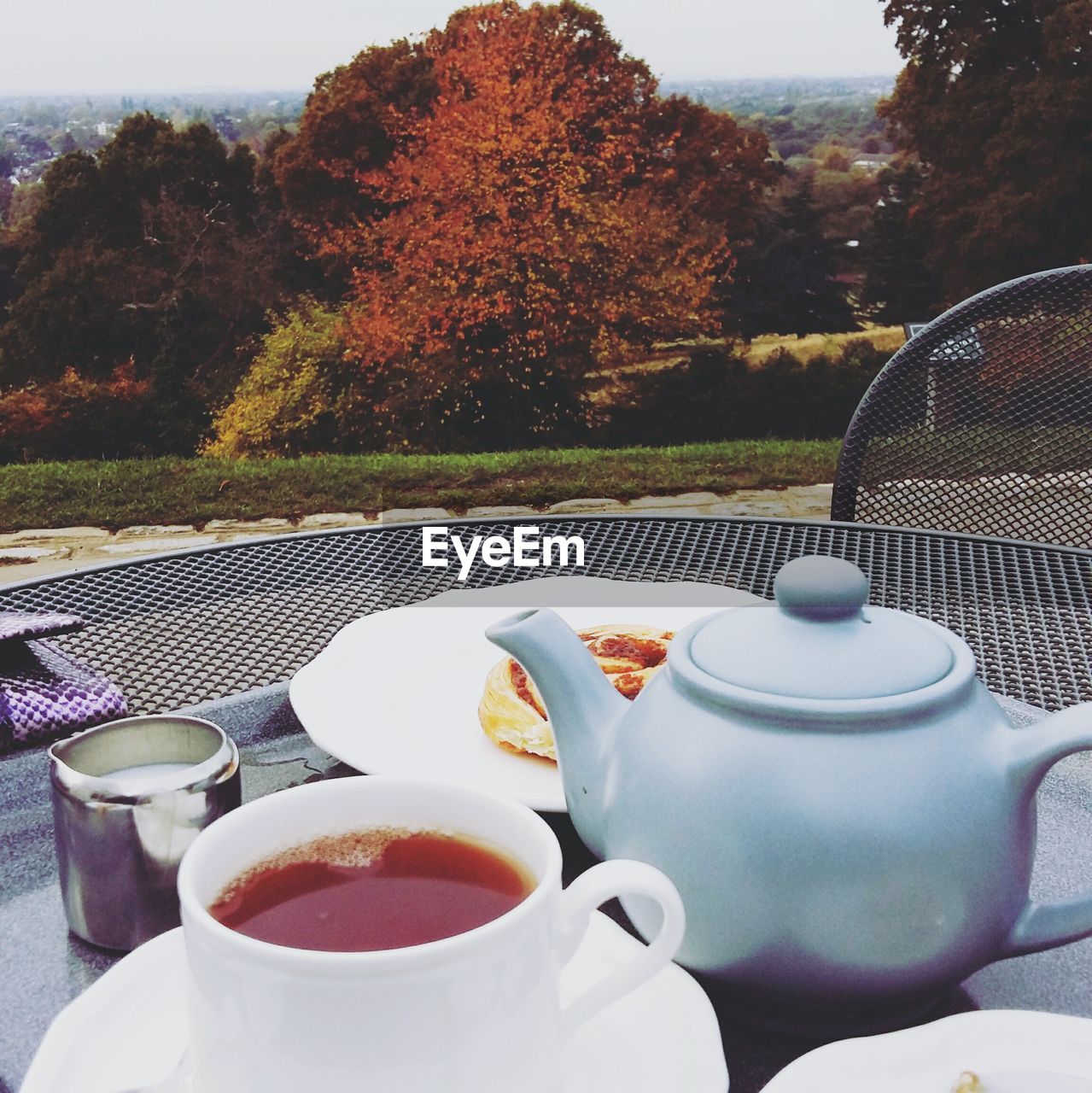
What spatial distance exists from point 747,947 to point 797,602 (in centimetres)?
12

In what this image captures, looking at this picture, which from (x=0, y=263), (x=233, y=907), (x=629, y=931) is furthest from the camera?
(x=0, y=263)

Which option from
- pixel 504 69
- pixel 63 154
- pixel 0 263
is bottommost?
pixel 0 263

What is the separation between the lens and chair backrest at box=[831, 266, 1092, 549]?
1361 mm

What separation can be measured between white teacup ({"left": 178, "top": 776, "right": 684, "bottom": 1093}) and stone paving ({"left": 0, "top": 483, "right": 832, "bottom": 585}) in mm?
3474

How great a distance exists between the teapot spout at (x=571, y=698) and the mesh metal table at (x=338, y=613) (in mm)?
78

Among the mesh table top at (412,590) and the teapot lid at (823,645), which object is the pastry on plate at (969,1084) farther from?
the mesh table top at (412,590)

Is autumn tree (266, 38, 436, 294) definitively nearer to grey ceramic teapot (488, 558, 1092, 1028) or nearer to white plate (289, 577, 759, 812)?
white plate (289, 577, 759, 812)

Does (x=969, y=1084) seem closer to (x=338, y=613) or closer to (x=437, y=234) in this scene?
(x=338, y=613)

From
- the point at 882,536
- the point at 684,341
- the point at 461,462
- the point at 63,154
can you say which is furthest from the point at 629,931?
the point at 63,154

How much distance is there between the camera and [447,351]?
15.0ft

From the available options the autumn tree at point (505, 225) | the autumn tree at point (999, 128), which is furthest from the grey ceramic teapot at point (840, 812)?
the autumn tree at point (999, 128)

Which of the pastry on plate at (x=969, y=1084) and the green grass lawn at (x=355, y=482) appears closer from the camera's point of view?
the pastry on plate at (x=969, y=1084)

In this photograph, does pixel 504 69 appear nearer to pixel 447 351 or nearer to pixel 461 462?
pixel 447 351

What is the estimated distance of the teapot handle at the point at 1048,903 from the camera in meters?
0.39
